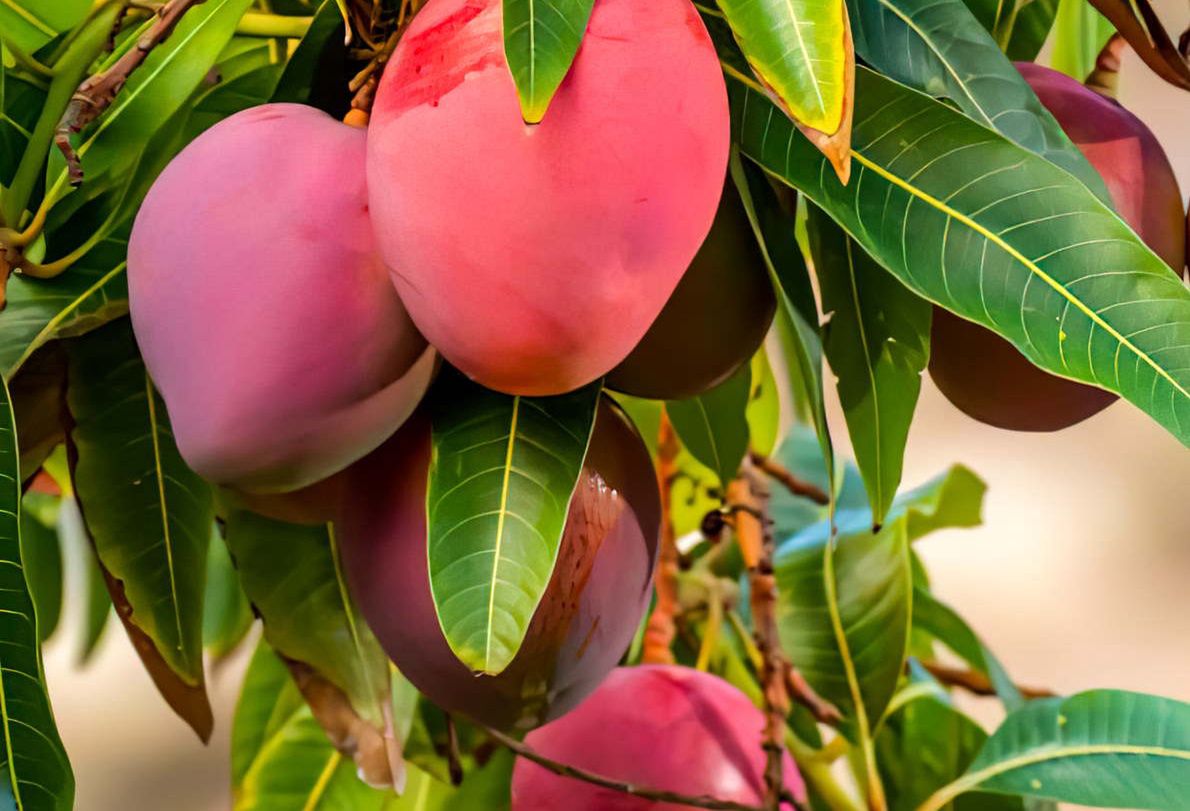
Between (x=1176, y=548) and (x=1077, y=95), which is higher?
(x=1077, y=95)

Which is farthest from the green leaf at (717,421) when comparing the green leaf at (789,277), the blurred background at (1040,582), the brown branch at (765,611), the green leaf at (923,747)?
the blurred background at (1040,582)

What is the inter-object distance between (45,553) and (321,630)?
40cm

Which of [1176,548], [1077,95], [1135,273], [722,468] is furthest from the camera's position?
[1176,548]

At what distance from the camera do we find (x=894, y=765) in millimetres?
774

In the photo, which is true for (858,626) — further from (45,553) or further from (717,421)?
(45,553)

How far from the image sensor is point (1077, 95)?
51cm

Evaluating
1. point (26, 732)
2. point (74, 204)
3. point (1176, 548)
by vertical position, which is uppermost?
point (74, 204)

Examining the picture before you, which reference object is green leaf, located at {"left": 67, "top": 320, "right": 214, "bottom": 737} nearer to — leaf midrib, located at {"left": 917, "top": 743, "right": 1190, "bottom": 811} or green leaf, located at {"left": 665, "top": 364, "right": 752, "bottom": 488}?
green leaf, located at {"left": 665, "top": 364, "right": 752, "bottom": 488}

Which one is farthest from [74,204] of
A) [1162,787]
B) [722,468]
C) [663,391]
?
[1162,787]

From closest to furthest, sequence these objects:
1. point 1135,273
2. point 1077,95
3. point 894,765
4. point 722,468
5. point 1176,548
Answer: point 1135,273, point 1077,95, point 722,468, point 894,765, point 1176,548

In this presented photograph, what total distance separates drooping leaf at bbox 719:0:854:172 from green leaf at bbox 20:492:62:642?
645 millimetres

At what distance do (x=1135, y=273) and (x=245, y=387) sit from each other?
0.25 m

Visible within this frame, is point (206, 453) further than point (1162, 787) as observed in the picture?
No

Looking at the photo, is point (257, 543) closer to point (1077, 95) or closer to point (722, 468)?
point (722, 468)
